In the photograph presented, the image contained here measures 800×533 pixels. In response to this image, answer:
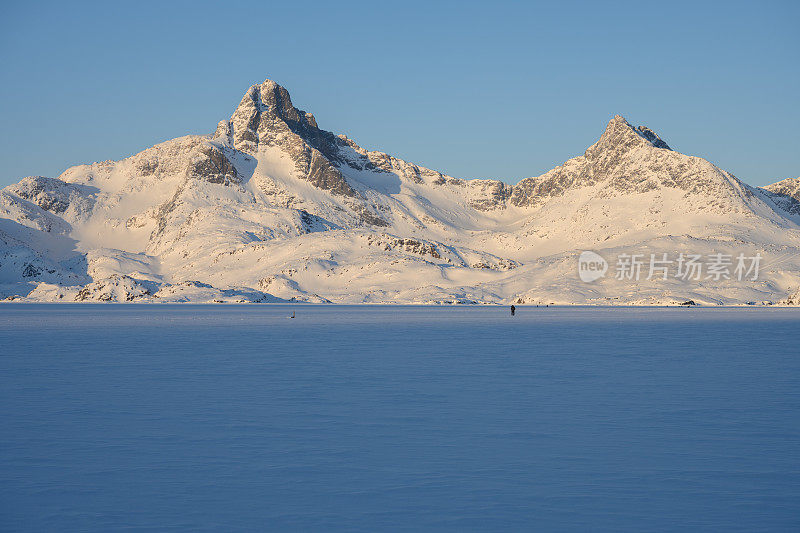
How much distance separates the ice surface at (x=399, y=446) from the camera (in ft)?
57.6

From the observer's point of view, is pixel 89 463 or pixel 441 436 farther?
pixel 441 436

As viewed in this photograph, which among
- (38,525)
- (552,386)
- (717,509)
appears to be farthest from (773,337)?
(38,525)

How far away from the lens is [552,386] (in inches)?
1534

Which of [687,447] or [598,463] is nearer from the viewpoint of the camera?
[598,463]

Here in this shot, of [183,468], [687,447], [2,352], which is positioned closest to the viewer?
[183,468]

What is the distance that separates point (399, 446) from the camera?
24.3m

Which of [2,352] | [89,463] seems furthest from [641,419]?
[2,352]

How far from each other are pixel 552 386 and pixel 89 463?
76.5 feet

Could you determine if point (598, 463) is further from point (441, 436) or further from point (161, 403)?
point (161, 403)

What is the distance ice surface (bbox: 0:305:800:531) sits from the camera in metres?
17.5

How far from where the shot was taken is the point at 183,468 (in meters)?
21.5

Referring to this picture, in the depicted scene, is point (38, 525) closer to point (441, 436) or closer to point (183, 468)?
point (183, 468)

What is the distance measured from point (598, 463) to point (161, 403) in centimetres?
1884

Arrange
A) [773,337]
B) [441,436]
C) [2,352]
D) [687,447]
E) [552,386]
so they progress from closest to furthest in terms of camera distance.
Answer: [687,447]
[441,436]
[552,386]
[2,352]
[773,337]
